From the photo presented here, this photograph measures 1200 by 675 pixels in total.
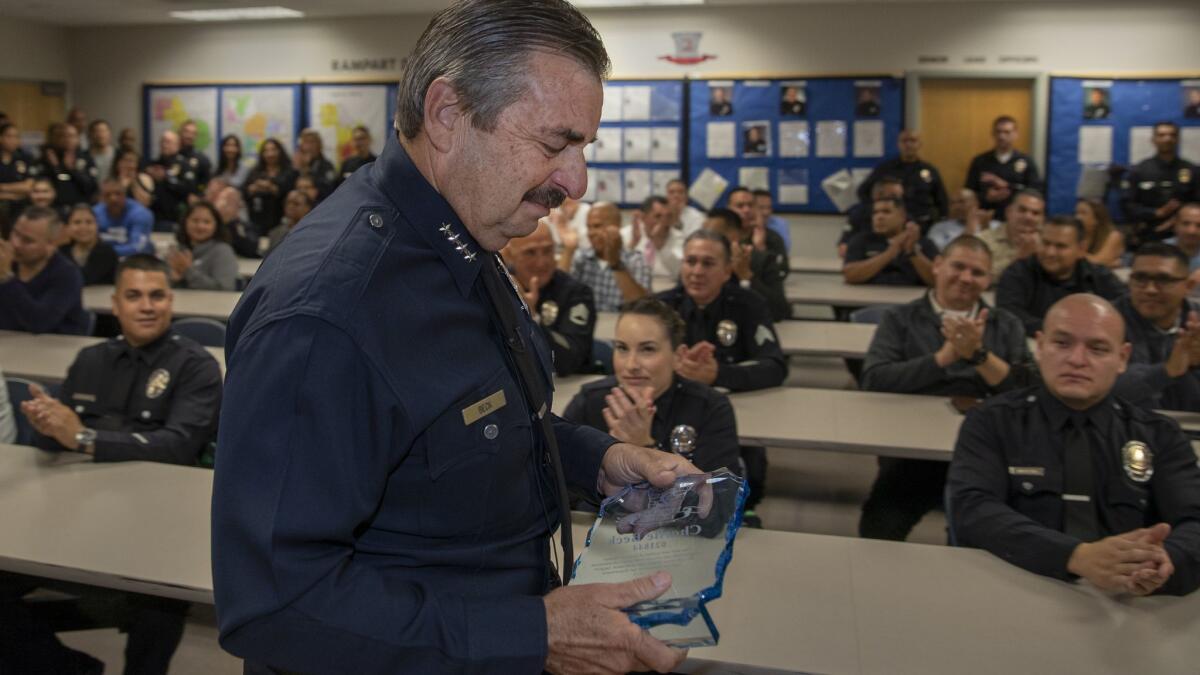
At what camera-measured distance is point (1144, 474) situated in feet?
8.26

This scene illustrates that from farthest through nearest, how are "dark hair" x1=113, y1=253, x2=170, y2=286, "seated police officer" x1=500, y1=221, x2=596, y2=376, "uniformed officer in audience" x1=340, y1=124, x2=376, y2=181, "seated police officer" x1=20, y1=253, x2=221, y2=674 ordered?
"uniformed officer in audience" x1=340, y1=124, x2=376, y2=181 → "seated police officer" x1=500, y1=221, x2=596, y2=376 → "dark hair" x1=113, y1=253, x2=170, y2=286 → "seated police officer" x1=20, y1=253, x2=221, y2=674

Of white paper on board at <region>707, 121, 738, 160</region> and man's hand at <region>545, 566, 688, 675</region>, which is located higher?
white paper on board at <region>707, 121, 738, 160</region>

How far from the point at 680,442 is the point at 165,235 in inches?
330

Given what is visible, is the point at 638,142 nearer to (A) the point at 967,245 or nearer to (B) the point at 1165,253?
(A) the point at 967,245

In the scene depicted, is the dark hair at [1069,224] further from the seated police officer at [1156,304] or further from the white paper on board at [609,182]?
the white paper on board at [609,182]

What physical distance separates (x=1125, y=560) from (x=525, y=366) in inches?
59.4

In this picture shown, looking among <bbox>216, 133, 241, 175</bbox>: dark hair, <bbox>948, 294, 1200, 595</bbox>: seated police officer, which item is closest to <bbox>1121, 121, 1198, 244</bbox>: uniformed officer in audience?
<bbox>948, 294, 1200, 595</bbox>: seated police officer

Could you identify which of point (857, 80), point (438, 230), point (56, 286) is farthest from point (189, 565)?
point (857, 80)

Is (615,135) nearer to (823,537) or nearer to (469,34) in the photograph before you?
(823,537)

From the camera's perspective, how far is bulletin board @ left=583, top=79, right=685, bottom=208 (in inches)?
414

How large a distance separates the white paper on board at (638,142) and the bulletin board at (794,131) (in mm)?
454

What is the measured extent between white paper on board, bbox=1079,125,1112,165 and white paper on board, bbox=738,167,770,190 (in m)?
2.98

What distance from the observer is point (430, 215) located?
110 cm

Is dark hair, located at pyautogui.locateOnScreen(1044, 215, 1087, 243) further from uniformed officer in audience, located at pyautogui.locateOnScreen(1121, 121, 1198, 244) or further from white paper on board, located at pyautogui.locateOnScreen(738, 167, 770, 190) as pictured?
white paper on board, located at pyautogui.locateOnScreen(738, 167, 770, 190)
